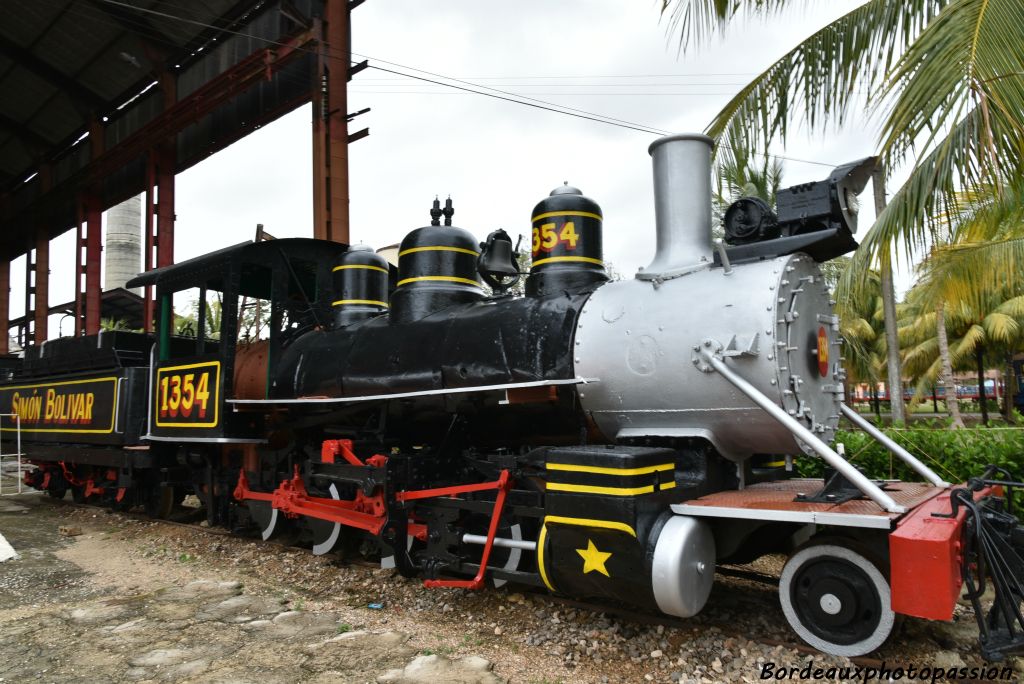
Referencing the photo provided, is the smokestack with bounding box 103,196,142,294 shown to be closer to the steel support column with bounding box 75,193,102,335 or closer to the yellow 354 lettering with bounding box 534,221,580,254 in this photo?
the steel support column with bounding box 75,193,102,335

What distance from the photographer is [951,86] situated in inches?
172

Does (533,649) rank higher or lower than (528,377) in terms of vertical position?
lower

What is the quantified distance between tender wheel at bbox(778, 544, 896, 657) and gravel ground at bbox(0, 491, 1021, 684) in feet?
0.47

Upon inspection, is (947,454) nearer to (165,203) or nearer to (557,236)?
(557,236)

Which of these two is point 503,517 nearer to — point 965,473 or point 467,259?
point 467,259

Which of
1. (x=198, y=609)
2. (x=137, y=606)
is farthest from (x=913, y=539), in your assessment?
(x=137, y=606)

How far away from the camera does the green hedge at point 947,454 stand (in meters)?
5.95

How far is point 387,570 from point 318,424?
54.4 inches

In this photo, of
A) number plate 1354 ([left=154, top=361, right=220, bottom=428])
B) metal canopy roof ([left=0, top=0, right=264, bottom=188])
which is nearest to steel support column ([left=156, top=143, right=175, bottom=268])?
metal canopy roof ([left=0, top=0, right=264, bottom=188])

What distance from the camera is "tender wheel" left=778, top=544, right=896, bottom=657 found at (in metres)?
3.39

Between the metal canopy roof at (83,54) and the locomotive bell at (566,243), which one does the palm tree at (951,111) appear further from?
the metal canopy roof at (83,54)

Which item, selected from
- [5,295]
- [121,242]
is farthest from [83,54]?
[121,242]

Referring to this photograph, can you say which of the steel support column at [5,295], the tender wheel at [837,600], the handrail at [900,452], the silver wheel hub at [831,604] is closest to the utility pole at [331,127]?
the handrail at [900,452]

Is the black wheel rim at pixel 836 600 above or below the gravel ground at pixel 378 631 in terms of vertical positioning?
above
